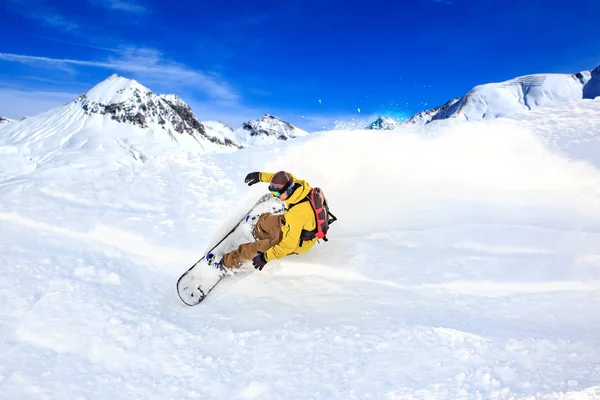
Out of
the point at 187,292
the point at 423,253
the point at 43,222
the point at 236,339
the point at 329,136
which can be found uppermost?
the point at 329,136

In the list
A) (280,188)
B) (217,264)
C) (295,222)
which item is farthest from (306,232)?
(217,264)

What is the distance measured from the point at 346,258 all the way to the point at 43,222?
19.6ft


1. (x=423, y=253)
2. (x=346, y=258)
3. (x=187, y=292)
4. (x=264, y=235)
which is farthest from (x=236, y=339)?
(x=423, y=253)

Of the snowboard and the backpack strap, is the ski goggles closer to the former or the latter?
the backpack strap

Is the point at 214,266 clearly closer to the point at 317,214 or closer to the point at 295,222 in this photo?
the point at 295,222

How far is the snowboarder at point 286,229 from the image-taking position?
5.98 meters

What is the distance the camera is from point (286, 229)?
19.8 feet

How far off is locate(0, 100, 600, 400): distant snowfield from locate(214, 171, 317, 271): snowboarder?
46 cm

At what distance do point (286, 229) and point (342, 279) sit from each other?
1307mm

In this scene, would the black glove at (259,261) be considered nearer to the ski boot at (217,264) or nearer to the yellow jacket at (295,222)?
the yellow jacket at (295,222)

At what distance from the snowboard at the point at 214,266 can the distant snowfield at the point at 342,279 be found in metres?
0.19

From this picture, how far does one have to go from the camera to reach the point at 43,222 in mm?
7457

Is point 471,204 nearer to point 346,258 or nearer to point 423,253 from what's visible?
Answer: point 423,253

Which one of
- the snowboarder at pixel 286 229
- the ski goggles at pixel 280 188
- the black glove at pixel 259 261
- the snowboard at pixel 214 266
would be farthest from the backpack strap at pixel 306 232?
the snowboard at pixel 214 266
